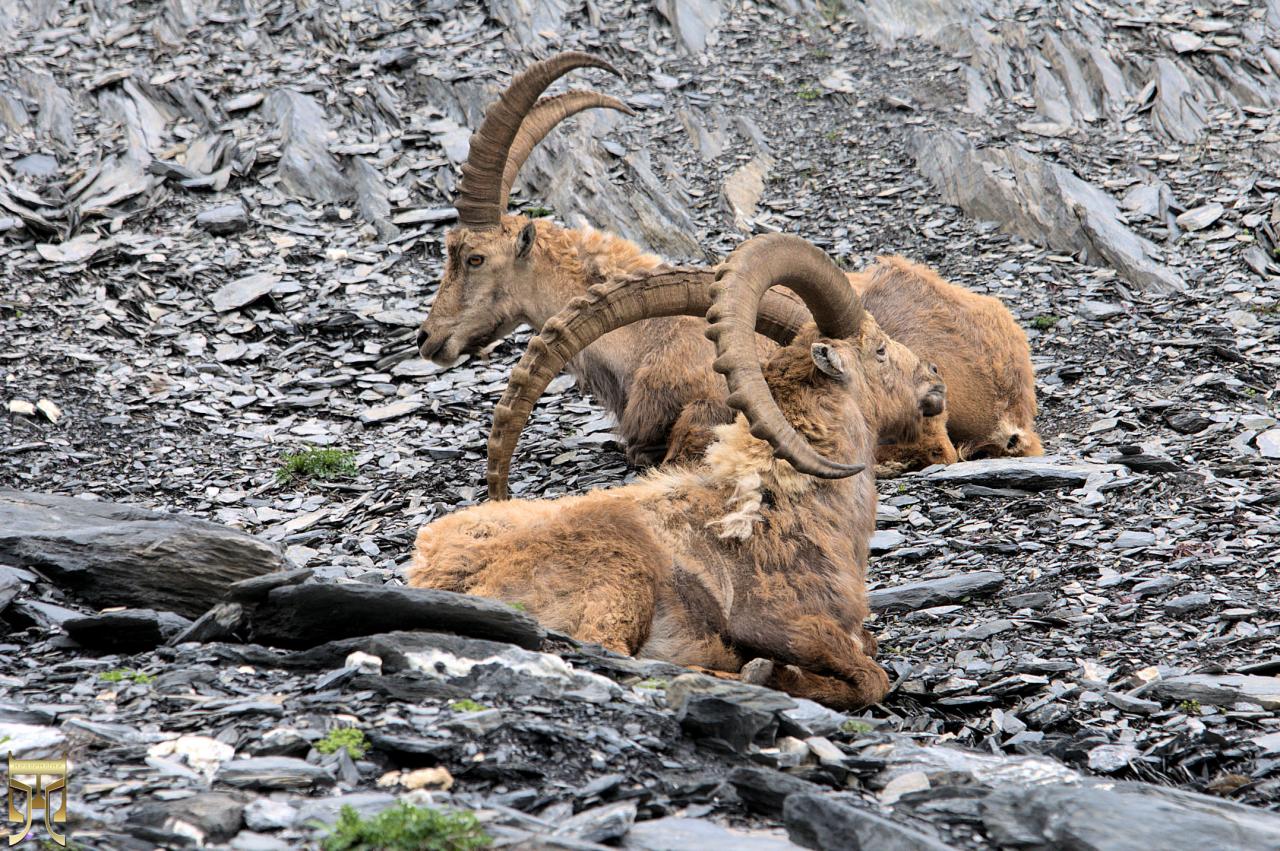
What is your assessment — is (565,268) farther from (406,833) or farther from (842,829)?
(406,833)

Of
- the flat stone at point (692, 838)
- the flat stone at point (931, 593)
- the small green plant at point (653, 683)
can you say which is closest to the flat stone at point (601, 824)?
the flat stone at point (692, 838)

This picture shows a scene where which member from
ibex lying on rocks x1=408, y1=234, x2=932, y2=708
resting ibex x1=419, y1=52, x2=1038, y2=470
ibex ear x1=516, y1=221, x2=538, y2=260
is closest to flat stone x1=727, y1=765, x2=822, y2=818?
ibex lying on rocks x1=408, y1=234, x2=932, y2=708

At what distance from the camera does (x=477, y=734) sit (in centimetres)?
461

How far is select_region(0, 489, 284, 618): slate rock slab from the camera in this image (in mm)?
6219

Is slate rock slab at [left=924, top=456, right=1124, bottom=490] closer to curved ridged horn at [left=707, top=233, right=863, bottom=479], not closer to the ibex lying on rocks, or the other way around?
the ibex lying on rocks

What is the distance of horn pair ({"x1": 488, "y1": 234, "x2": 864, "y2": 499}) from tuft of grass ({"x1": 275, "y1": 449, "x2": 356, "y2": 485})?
11.1 ft

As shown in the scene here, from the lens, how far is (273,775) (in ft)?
13.7

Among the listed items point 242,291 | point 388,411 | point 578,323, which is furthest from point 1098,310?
point 242,291

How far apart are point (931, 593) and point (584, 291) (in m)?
4.69

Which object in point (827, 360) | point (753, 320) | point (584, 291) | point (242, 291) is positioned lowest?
point (242, 291)

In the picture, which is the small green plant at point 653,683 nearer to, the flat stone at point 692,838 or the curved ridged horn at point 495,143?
the flat stone at point 692,838

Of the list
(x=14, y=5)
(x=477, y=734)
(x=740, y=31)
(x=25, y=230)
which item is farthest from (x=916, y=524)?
(x=14, y=5)

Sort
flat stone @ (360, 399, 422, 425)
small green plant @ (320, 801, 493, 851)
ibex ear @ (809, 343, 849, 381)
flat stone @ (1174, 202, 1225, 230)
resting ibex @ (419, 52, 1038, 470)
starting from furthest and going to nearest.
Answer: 1. flat stone @ (1174, 202, 1225, 230)
2. flat stone @ (360, 399, 422, 425)
3. resting ibex @ (419, 52, 1038, 470)
4. ibex ear @ (809, 343, 849, 381)
5. small green plant @ (320, 801, 493, 851)

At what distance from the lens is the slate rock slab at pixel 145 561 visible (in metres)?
6.22
